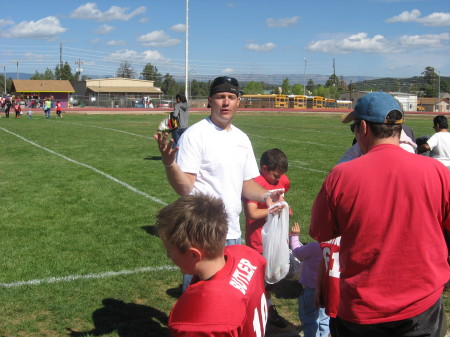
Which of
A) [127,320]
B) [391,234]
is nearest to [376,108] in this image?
[391,234]

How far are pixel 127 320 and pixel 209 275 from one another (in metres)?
3.01

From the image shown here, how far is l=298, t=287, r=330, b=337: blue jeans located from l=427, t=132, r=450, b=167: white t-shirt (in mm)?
4925

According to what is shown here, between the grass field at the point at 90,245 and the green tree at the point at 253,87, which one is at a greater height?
the green tree at the point at 253,87

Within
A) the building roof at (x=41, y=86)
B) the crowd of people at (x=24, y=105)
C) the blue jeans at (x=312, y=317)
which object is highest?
the building roof at (x=41, y=86)

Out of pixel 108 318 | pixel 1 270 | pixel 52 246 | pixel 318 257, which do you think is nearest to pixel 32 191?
pixel 52 246

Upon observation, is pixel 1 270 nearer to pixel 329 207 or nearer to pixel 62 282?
pixel 62 282

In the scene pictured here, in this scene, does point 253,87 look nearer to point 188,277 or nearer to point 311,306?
point 311,306

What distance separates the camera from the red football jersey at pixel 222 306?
176 centimetres

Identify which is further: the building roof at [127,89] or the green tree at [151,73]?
the green tree at [151,73]

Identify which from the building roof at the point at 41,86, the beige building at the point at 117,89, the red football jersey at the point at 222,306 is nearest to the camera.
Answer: the red football jersey at the point at 222,306

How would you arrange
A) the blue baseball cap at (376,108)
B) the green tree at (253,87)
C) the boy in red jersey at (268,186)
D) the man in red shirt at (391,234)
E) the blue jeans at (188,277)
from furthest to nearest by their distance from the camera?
the green tree at (253,87)
the boy in red jersey at (268,186)
the blue jeans at (188,277)
the blue baseball cap at (376,108)
the man in red shirt at (391,234)

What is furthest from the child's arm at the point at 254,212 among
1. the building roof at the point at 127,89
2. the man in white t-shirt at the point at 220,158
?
the building roof at the point at 127,89

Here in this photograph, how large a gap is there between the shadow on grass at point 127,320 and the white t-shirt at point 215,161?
1.44 m

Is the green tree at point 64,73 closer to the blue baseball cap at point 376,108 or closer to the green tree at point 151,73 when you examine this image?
the green tree at point 151,73
